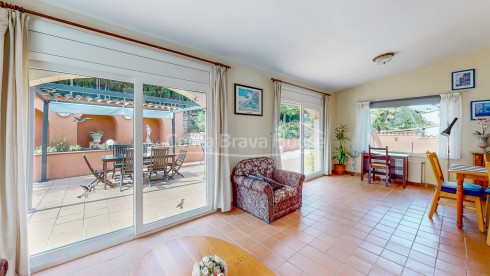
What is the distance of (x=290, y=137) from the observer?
4.70 m

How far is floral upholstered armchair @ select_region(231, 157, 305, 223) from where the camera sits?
2.69 m

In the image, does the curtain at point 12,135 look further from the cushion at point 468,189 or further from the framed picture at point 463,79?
the framed picture at point 463,79

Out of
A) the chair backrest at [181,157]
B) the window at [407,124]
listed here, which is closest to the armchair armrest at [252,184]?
the chair backrest at [181,157]

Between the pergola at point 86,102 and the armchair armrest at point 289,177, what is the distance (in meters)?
2.17

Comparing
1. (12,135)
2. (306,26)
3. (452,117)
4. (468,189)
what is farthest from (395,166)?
(12,135)

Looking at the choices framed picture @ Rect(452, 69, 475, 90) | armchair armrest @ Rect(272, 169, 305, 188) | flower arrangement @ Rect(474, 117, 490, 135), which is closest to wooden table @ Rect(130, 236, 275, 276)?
armchair armrest @ Rect(272, 169, 305, 188)

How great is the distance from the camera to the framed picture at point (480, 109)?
12.3 feet

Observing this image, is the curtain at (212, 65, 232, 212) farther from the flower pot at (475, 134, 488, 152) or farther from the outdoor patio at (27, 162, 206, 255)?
the flower pot at (475, 134, 488, 152)

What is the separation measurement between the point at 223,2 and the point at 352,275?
2986 mm

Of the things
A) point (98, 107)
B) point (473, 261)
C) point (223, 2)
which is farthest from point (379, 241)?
point (98, 107)

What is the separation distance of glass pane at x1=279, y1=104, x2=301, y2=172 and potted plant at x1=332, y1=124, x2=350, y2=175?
165 cm

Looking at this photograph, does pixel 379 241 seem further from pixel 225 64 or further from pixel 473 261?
pixel 225 64

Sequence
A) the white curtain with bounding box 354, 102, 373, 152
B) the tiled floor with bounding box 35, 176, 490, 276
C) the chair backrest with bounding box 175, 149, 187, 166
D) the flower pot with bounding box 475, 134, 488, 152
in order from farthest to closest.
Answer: the white curtain with bounding box 354, 102, 373, 152 → the flower pot with bounding box 475, 134, 488, 152 → the chair backrest with bounding box 175, 149, 187, 166 → the tiled floor with bounding box 35, 176, 490, 276

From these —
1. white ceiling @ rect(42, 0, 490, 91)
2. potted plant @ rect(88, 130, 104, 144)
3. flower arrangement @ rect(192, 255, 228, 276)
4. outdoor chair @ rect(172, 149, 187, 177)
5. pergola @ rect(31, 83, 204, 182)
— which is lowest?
flower arrangement @ rect(192, 255, 228, 276)
